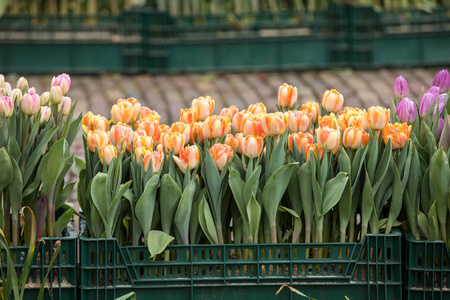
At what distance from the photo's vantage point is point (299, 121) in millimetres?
2318

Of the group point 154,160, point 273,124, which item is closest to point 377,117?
point 273,124

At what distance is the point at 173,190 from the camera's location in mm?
2139

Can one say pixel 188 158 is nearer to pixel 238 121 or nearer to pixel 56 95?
pixel 238 121

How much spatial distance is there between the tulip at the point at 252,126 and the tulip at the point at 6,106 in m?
0.66

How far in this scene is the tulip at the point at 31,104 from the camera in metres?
2.21

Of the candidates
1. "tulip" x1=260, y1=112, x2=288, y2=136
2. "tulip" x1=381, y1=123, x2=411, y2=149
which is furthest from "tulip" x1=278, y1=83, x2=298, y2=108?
"tulip" x1=381, y1=123, x2=411, y2=149

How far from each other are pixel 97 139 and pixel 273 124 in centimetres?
50

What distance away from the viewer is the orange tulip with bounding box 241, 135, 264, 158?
2.18m

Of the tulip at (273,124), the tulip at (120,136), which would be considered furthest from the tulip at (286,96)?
the tulip at (120,136)

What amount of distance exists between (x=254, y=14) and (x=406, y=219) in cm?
537

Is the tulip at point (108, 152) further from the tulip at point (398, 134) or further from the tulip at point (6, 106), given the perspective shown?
the tulip at point (398, 134)

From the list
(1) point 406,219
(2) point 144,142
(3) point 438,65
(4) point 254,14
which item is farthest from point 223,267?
(3) point 438,65

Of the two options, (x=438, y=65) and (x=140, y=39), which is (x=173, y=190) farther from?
(x=438, y=65)

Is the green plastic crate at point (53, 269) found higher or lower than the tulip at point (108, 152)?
lower
